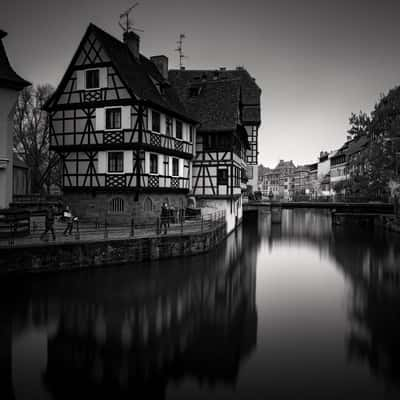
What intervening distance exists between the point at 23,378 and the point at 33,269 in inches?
340

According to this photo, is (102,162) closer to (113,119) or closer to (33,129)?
(113,119)

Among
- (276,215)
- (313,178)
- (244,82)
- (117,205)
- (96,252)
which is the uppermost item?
(244,82)

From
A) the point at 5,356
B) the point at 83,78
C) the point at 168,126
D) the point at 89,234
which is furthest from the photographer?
the point at 168,126

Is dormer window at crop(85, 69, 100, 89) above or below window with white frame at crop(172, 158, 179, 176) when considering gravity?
above

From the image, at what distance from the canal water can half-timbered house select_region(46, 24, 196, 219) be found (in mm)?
6553

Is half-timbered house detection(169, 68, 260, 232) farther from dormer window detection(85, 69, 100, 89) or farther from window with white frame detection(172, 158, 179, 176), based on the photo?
dormer window detection(85, 69, 100, 89)

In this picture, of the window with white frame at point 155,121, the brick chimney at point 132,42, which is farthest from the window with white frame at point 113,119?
the brick chimney at point 132,42

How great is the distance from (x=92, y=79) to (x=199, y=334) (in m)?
19.1

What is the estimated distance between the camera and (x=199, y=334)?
10648 mm

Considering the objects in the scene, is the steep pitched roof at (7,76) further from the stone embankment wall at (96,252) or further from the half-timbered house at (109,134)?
the stone embankment wall at (96,252)

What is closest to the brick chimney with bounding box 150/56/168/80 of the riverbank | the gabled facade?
the gabled facade

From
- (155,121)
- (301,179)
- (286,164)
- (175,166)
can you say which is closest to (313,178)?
(301,179)

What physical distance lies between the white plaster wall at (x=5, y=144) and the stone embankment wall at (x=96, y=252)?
4.93 metres

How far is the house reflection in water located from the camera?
8.13 metres
